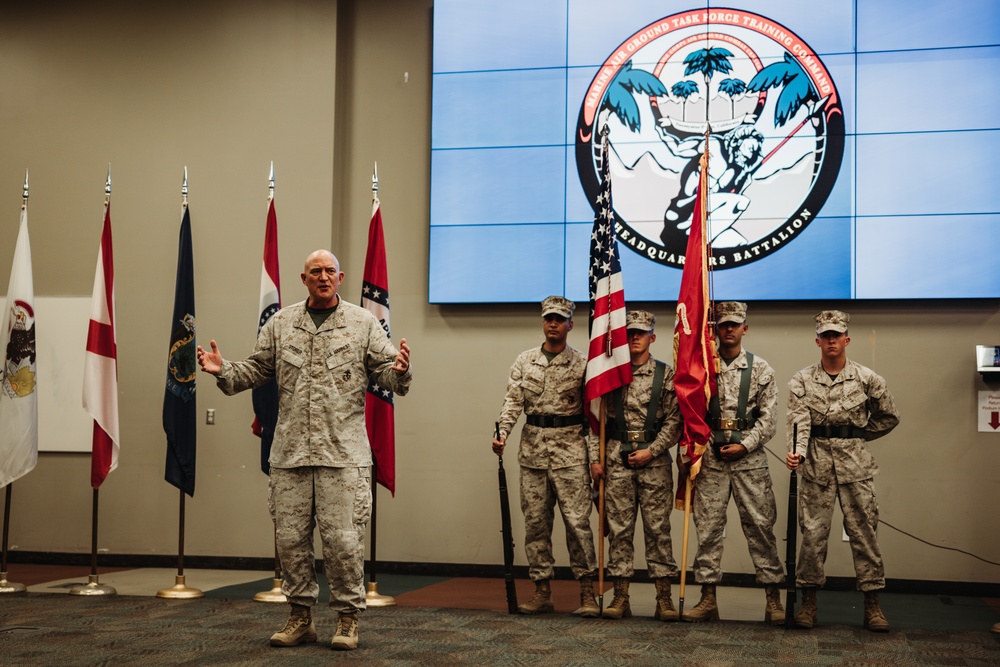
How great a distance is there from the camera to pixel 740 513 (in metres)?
4.91

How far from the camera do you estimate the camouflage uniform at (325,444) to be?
4.03 metres

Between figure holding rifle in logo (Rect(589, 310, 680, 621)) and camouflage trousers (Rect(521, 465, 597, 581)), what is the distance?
0.10m

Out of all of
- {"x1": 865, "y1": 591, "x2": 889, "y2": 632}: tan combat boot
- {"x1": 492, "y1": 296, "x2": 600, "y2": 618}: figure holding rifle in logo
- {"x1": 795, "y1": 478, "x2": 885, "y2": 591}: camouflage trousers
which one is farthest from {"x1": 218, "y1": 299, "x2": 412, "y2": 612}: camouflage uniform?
{"x1": 865, "y1": 591, "x2": 889, "y2": 632}: tan combat boot

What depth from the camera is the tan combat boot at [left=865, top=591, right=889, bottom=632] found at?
4.65 metres

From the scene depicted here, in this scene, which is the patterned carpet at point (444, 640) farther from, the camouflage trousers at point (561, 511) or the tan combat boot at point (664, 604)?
the camouflage trousers at point (561, 511)

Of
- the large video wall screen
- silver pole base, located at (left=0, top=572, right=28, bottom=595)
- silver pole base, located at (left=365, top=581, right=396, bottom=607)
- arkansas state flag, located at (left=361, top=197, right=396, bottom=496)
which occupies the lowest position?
silver pole base, located at (left=0, top=572, right=28, bottom=595)

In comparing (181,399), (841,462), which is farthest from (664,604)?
(181,399)

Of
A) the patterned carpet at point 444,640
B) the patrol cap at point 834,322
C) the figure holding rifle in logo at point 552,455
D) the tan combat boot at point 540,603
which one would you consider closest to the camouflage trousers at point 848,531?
the patterned carpet at point 444,640

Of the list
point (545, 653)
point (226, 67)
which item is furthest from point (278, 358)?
point (226, 67)

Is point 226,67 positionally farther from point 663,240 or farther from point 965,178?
point 965,178

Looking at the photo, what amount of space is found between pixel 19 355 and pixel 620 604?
12.4ft

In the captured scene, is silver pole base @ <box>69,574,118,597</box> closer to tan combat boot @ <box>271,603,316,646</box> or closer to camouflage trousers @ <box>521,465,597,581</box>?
tan combat boot @ <box>271,603,316,646</box>

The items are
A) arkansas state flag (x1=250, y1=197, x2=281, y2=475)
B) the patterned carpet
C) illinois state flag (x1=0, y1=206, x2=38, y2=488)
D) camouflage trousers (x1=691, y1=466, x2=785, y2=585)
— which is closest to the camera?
the patterned carpet

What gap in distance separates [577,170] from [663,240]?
28.8 inches
